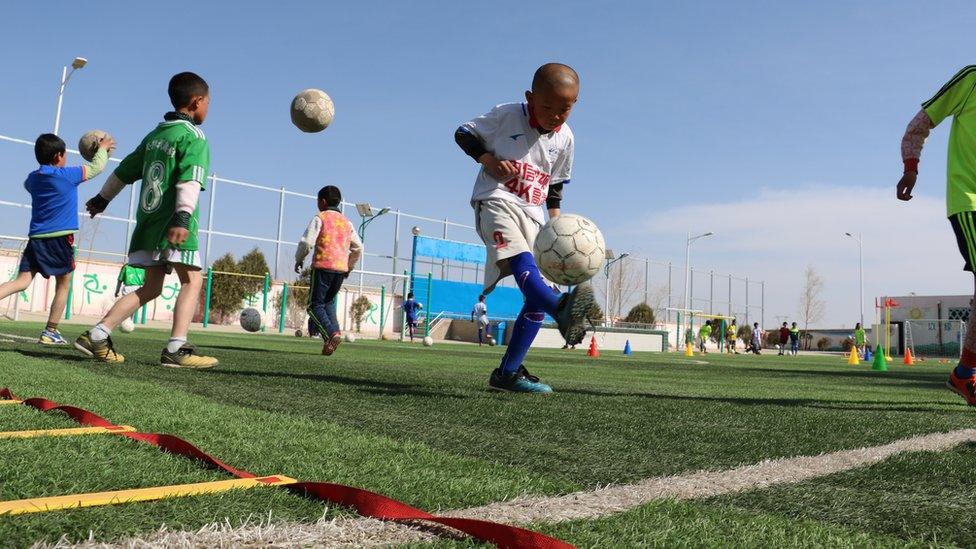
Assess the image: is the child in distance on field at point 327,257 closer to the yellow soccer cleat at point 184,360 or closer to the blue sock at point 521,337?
Result: the yellow soccer cleat at point 184,360

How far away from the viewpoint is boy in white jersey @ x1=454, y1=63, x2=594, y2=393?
4.14m

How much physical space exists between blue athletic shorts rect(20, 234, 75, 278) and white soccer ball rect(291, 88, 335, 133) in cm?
263

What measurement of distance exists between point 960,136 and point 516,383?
3.02 meters

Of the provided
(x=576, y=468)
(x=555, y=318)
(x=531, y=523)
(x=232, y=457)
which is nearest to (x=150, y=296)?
(x=555, y=318)

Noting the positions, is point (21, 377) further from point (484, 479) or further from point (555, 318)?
point (484, 479)

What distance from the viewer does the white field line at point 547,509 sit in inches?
48.0

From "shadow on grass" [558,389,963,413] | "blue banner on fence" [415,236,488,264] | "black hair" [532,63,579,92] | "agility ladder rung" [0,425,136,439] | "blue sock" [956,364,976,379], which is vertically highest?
"blue banner on fence" [415,236,488,264]

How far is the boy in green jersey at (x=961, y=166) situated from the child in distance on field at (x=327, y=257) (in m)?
6.13

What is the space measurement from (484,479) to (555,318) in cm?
195

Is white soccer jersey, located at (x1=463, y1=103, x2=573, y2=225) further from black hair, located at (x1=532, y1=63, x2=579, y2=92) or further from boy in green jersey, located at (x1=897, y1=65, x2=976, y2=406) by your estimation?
boy in green jersey, located at (x1=897, y1=65, x2=976, y2=406)

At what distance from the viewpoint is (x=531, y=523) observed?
4.71ft

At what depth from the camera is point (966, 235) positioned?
4.10 metres

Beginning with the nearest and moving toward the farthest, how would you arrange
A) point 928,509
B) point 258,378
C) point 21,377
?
point 928,509 < point 21,377 < point 258,378

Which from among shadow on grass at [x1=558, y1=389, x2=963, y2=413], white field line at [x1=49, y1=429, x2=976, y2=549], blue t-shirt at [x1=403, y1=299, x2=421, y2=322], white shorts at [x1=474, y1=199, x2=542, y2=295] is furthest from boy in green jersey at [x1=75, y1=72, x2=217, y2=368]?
blue t-shirt at [x1=403, y1=299, x2=421, y2=322]
